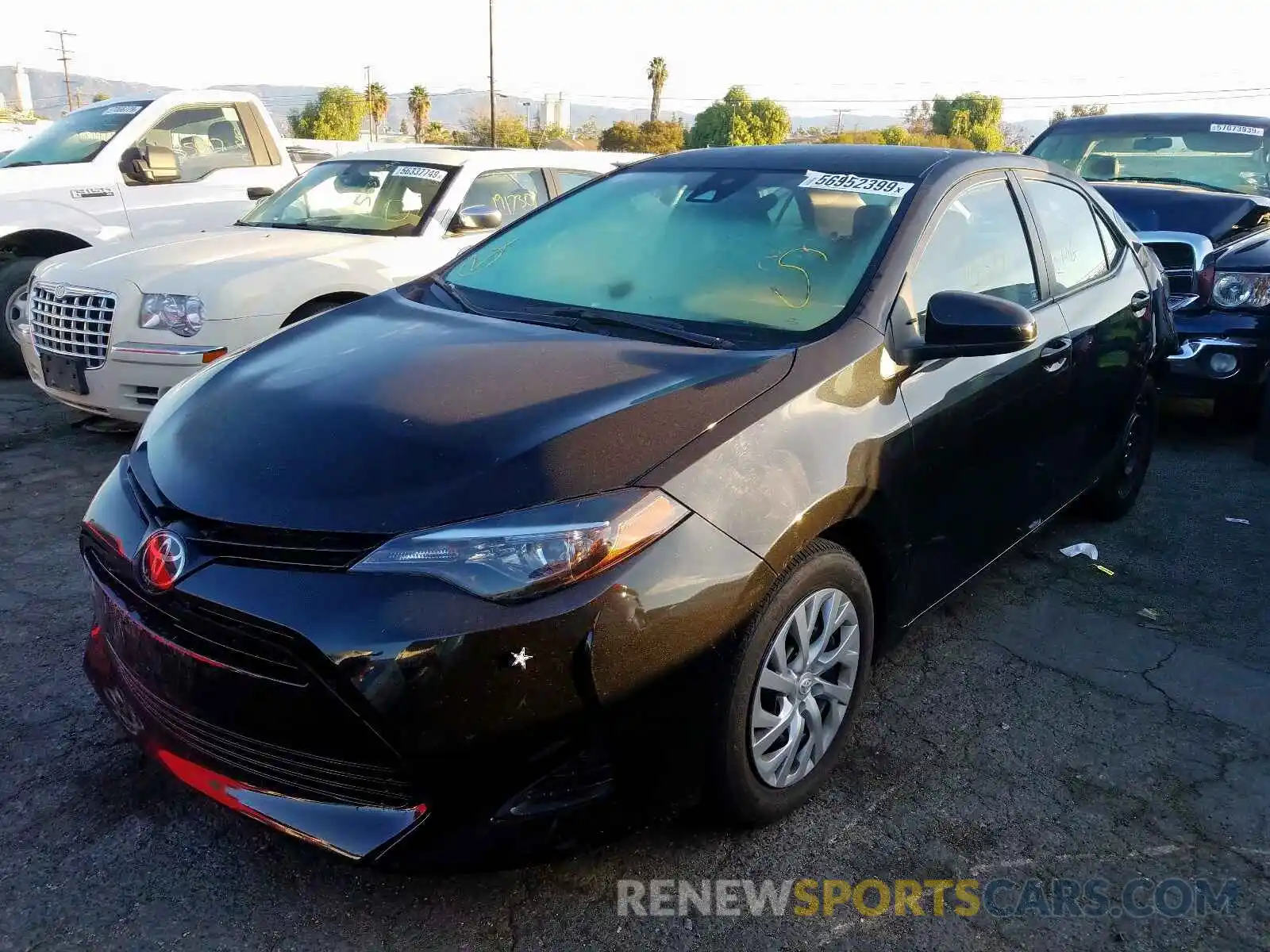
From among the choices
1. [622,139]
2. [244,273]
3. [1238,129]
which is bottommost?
[622,139]

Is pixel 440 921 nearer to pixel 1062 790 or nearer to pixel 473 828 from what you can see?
pixel 473 828

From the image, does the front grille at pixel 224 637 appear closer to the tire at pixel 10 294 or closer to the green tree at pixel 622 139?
the tire at pixel 10 294

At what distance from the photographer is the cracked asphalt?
2.14m

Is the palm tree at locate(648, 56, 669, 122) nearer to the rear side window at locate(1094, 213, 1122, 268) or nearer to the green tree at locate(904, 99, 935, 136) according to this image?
the green tree at locate(904, 99, 935, 136)

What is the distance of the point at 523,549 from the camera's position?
1.94 meters

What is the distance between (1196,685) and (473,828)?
98.8 inches

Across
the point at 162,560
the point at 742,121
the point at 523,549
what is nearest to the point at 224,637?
the point at 162,560

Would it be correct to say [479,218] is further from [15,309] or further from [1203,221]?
[1203,221]

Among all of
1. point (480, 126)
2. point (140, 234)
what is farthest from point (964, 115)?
point (140, 234)

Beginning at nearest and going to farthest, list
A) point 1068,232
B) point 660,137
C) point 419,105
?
point 1068,232, point 660,137, point 419,105

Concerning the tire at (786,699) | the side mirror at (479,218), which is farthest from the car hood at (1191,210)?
the tire at (786,699)

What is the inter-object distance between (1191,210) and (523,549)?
19.8ft

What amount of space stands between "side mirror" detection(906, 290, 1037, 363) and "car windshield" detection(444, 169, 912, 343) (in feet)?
0.77

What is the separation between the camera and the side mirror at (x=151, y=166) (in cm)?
741
